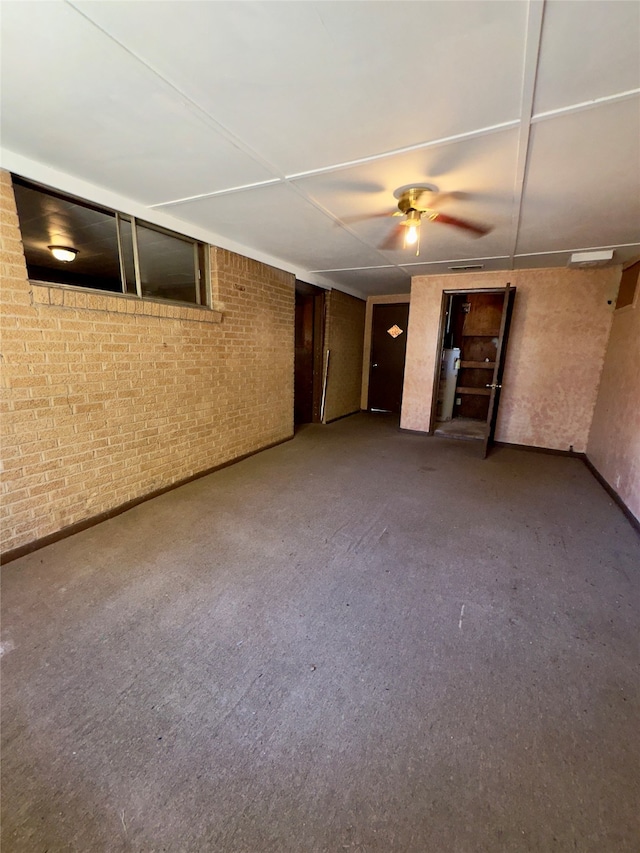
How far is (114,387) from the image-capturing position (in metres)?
2.69

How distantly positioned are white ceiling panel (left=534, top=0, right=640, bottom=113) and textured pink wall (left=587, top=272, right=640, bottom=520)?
2.72 meters

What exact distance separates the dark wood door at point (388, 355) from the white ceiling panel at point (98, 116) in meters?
5.07

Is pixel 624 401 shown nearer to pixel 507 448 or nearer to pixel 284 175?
pixel 507 448

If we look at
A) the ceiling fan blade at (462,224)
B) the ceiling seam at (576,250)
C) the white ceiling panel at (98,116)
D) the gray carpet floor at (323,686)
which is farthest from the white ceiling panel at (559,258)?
the white ceiling panel at (98,116)

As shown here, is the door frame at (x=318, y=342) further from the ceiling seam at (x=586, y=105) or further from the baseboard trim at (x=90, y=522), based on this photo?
the ceiling seam at (x=586, y=105)

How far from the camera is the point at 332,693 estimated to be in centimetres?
143

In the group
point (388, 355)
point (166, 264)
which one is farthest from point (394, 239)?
point (388, 355)

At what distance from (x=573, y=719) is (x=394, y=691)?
70cm

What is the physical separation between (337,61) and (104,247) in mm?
3207

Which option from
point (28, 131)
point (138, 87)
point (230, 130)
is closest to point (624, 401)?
point (230, 130)

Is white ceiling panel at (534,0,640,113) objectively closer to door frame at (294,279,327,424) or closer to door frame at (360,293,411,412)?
door frame at (294,279,327,424)

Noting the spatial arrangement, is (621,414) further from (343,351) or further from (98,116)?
(98,116)

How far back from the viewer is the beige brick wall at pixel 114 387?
2.16m

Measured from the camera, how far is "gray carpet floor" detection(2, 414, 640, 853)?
1.04 m
